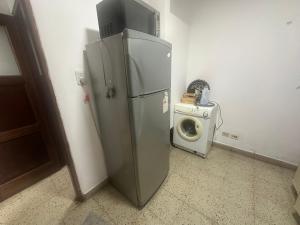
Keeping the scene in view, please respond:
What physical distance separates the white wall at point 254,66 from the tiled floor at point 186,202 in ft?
1.68

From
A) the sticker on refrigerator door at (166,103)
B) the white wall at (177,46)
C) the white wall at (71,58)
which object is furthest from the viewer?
the white wall at (177,46)

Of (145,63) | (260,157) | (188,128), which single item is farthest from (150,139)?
(260,157)

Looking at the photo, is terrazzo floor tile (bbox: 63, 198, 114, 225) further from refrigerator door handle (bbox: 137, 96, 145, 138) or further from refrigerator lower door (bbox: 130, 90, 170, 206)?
refrigerator door handle (bbox: 137, 96, 145, 138)

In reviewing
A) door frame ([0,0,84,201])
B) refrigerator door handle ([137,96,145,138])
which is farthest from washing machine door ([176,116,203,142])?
door frame ([0,0,84,201])

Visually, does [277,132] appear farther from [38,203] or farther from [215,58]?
[38,203]

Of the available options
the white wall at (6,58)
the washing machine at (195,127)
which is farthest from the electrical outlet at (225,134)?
the white wall at (6,58)

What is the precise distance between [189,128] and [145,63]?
62.3 inches

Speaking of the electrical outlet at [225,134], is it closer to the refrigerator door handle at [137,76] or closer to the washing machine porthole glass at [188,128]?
the washing machine porthole glass at [188,128]

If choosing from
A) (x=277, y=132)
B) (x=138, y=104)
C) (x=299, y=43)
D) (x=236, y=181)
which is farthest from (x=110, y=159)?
(x=299, y=43)

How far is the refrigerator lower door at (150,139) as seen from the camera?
3.53 ft

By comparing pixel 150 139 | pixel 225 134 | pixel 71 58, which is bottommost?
pixel 225 134

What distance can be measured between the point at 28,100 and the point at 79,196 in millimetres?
1262

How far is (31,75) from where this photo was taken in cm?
159

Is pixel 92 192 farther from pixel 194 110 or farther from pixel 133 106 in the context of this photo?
pixel 194 110
